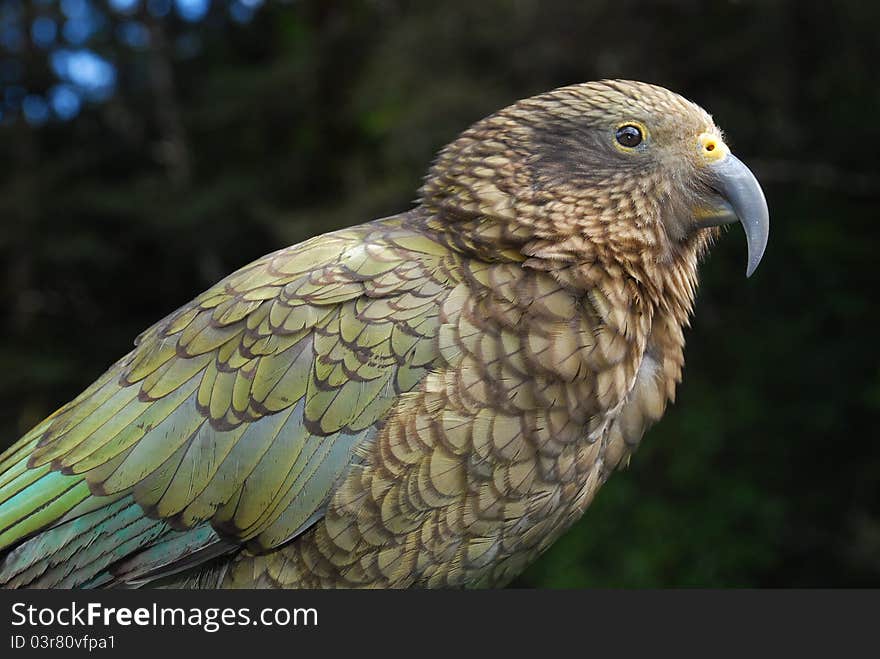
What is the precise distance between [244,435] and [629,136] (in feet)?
4.10

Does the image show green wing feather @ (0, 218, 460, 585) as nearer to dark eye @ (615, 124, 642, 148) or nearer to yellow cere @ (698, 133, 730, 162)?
dark eye @ (615, 124, 642, 148)

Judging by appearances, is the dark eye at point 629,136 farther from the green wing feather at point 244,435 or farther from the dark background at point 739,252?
the dark background at point 739,252

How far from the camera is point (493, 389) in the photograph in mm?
2162

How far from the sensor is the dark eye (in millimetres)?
2260

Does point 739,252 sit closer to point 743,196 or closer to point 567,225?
point 743,196

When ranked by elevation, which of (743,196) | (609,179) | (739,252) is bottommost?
(739,252)

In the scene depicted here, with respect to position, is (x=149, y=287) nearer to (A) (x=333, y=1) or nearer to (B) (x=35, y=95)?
(B) (x=35, y=95)

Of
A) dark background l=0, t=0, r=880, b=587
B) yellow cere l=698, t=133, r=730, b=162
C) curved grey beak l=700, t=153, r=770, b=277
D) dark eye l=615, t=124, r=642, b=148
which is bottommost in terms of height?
dark background l=0, t=0, r=880, b=587

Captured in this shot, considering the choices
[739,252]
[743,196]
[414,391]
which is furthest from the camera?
[739,252]

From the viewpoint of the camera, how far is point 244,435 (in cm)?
222

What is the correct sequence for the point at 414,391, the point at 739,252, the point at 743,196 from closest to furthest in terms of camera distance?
the point at 414,391 < the point at 743,196 < the point at 739,252

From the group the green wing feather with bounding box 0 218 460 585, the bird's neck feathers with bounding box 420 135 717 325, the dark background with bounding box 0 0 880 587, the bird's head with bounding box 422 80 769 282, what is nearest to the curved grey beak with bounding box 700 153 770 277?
the bird's head with bounding box 422 80 769 282

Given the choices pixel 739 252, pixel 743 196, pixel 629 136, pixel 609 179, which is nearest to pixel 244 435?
pixel 609 179

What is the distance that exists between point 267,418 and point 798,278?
17.0 feet
